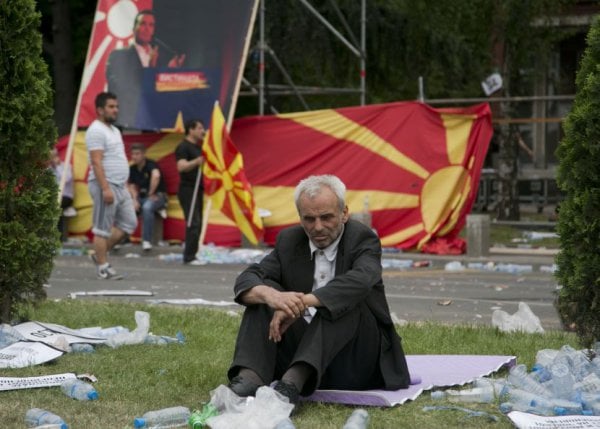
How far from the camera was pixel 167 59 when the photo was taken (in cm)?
2009

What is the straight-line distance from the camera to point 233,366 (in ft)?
21.5

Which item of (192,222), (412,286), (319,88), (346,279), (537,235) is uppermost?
(319,88)

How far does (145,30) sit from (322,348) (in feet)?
47.7

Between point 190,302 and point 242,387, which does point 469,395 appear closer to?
point 242,387

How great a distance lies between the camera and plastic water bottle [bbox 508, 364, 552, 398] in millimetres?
6383

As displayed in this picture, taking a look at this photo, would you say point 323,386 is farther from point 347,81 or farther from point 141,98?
point 347,81

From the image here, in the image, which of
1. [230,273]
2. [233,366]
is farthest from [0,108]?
[230,273]

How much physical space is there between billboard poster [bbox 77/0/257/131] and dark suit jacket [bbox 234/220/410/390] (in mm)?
12514

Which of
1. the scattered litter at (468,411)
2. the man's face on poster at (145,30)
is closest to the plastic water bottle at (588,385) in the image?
the scattered litter at (468,411)

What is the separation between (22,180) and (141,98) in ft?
36.7

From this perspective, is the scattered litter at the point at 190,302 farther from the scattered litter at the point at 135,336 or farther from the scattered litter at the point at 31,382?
the scattered litter at the point at 31,382

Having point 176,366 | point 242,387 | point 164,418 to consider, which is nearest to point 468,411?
point 242,387

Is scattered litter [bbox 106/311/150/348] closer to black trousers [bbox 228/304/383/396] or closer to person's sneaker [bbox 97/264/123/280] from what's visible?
black trousers [bbox 228/304/383/396]

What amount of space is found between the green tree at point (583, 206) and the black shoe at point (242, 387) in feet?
6.29
